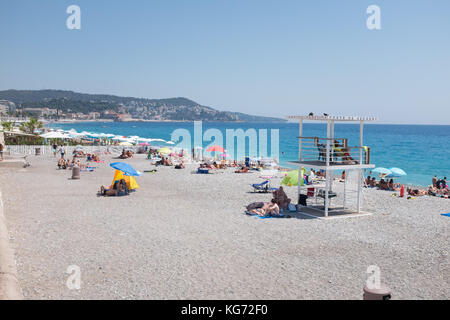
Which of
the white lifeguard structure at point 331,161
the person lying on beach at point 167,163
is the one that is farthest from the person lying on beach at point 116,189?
the person lying on beach at point 167,163

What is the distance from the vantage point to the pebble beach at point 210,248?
6.81m

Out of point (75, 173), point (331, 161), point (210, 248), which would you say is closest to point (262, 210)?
point (331, 161)

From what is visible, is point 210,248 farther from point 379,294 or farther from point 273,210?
point 379,294

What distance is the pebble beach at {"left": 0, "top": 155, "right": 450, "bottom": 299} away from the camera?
22.4ft

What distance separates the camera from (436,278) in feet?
24.9

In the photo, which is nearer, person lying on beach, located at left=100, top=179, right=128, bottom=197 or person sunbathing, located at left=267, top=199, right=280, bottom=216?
person sunbathing, located at left=267, top=199, right=280, bottom=216

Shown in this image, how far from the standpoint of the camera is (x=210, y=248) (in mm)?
9078

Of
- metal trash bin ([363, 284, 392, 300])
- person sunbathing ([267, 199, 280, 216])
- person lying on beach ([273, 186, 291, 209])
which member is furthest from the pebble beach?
metal trash bin ([363, 284, 392, 300])

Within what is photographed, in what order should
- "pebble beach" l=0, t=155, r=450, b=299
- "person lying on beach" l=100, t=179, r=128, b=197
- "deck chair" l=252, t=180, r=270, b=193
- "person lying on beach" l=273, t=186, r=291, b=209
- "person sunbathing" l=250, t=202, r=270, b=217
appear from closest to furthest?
"pebble beach" l=0, t=155, r=450, b=299 < "person sunbathing" l=250, t=202, r=270, b=217 < "person lying on beach" l=273, t=186, r=291, b=209 < "person lying on beach" l=100, t=179, r=128, b=197 < "deck chair" l=252, t=180, r=270, b=193

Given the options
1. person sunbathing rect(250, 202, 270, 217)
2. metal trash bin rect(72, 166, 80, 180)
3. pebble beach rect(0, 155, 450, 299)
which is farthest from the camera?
metal trash bin rect(72, 166, 80, 180)

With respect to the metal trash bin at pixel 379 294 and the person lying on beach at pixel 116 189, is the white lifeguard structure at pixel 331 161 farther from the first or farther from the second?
the metal trash bin at pixel 379 294

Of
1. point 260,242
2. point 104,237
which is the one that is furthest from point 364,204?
point 104,237

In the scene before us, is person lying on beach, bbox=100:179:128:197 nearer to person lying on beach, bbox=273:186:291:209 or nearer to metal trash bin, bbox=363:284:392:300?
person lying on beach, bbox=273:186:291:209
